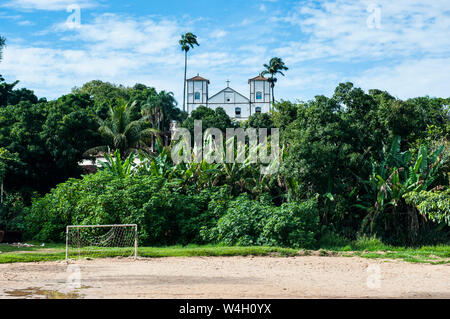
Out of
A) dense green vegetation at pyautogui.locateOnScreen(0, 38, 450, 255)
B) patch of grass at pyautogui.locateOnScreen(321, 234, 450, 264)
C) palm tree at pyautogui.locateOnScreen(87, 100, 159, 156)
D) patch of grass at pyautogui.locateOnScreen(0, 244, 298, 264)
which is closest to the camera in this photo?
patch of grass at pyautogui.locateOnScreen(321, 234, 450, 264)

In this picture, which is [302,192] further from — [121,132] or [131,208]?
[121,132]

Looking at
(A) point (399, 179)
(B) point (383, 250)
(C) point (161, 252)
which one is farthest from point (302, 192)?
(C) point (161, 252)

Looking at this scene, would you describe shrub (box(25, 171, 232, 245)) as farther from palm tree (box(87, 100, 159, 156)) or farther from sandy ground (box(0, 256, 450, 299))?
palm tree (box(87, 100, 159, 156))

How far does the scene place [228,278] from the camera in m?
11.5

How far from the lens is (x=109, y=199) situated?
64.0ft

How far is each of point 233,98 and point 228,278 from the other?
72.6 meters

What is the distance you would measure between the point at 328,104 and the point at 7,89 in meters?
32.0

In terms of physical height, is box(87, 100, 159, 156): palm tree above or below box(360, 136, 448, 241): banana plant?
above

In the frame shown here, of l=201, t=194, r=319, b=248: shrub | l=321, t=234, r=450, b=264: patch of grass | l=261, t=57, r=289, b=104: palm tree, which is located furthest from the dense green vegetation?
l=261, t=57, r=289, b=104: palm tree

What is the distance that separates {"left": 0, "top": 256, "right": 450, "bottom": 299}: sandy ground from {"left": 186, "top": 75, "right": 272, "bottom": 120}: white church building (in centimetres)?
6780

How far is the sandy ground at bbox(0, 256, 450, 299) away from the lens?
9578mm

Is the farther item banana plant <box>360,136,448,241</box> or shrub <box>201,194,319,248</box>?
banana plant <box>360,136,448,241</box>
